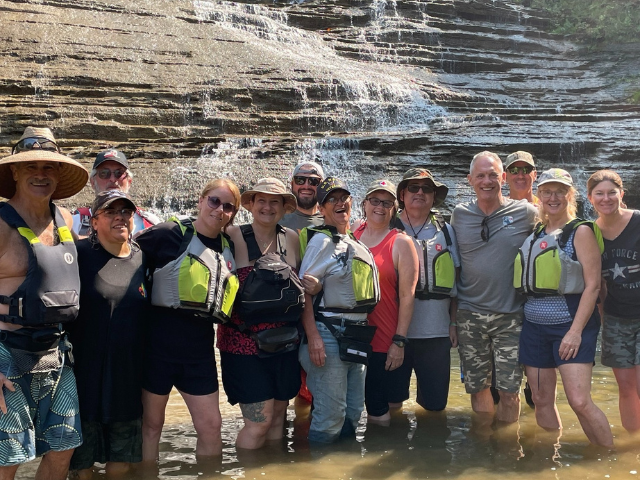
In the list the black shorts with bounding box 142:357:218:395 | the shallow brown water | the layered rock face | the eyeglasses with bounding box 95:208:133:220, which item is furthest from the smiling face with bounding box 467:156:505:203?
the layered rock face

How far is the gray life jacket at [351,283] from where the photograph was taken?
4574 millimetres

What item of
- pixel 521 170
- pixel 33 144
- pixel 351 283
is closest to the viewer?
pixel 33 144

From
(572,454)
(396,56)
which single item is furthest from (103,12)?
(572,454)

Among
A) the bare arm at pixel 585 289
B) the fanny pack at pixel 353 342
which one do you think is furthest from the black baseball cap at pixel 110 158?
the bare arm at pixel 585 289

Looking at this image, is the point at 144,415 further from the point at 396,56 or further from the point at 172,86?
the point at 396,56

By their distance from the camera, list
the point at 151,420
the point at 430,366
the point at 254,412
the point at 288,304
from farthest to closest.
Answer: the point at 430,366, the point at 254,412, the point at 288,304, the point at 151,420

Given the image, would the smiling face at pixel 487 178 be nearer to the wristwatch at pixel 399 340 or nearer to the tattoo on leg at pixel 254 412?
the wristwatch at pixel 399 340

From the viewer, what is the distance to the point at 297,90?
58.4 feet

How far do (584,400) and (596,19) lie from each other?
2494 centimetres

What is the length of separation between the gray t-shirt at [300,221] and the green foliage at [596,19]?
22975mm

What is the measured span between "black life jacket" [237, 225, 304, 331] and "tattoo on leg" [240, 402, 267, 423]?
54 centimetres

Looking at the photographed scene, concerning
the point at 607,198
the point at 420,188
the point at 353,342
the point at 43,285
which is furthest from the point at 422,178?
the point at 43,285

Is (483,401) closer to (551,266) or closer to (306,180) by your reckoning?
(551,266)

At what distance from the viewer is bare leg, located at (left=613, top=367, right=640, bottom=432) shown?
4.87 meters
